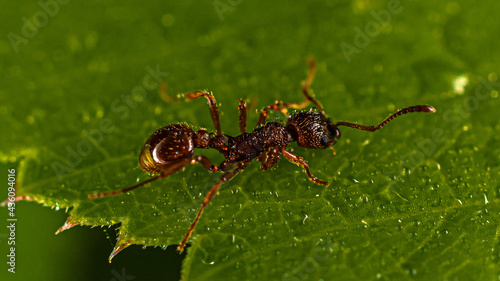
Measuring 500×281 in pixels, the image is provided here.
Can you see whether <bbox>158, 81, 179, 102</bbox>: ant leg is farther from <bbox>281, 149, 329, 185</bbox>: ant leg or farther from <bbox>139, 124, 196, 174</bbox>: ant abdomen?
<bbox>281, 149, 329, 185</bbox>: ant leg

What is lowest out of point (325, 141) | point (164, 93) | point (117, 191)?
point (117, 191)

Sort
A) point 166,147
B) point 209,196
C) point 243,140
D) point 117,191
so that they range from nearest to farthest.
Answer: point 117,191
point 209,196
point 166,147
point 243,140

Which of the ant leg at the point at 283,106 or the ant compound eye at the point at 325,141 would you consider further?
the ant leg at the point at 283,106

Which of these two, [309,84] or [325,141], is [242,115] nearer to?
[309,84]

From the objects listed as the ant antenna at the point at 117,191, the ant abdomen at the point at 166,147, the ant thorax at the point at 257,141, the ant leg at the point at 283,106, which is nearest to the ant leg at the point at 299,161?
the ant thorax at the point at 257,141

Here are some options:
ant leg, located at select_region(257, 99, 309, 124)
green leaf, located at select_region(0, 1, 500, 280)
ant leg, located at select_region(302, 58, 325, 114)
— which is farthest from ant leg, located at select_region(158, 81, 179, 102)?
ant leg, located at select_region(302, 58, 325, 114)

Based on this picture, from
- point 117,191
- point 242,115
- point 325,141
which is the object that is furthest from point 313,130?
point 117,191

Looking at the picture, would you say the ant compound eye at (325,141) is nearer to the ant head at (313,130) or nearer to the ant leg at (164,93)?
the ant head at (313,130)
